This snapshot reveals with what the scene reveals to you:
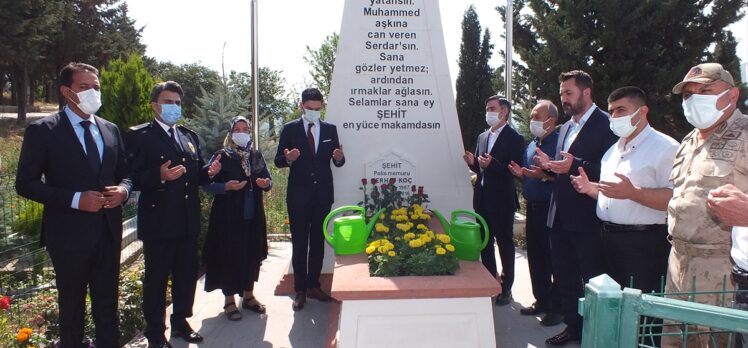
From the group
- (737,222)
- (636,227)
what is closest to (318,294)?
(636,227)

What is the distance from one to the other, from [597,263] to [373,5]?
321 cm

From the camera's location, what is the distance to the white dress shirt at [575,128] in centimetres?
378

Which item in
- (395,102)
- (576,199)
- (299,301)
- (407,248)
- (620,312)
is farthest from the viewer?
(395,102)

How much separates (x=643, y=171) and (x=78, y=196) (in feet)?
11.1

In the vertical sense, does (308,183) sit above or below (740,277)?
above

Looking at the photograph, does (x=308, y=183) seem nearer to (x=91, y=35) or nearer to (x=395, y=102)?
(x=395, y=102)

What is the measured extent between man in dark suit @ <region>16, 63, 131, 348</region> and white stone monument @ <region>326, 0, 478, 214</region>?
2334 mm

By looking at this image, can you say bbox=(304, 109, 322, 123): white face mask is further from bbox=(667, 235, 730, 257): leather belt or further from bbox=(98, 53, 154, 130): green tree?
bbox=(98, 53, 154, 130): green tree

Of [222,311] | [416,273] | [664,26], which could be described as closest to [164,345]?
[222,311]

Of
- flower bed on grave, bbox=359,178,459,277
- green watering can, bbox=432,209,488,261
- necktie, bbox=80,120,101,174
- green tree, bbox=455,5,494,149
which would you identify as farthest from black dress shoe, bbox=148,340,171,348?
green tree, bbox=455,5,494,149

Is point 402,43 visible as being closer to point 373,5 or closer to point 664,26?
point 373,5

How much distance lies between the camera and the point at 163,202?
3.63m

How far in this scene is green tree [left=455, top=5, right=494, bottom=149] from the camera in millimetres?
13828

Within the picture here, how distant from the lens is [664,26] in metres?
10.4
